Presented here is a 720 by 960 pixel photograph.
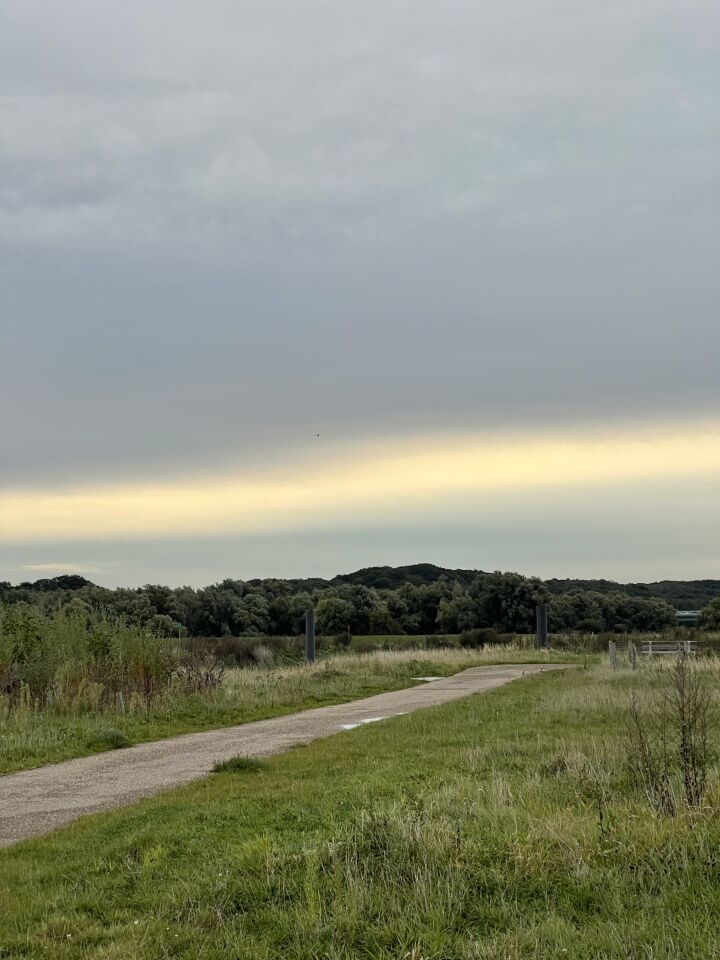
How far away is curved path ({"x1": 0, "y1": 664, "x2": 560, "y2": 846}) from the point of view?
28.9 feet

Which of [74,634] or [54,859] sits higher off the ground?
[74,634]

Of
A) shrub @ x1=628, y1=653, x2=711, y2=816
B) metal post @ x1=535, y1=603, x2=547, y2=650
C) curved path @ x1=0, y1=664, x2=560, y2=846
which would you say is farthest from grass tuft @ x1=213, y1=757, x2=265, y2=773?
metal post @ x1=535, y1=603, x2=547, y2=650

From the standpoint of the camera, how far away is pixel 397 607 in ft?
262

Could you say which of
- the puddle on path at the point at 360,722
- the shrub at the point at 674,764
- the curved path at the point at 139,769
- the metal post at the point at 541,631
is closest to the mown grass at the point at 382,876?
the shrub at the point at 674,764

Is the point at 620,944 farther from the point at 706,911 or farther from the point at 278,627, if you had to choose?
the point at 278,627

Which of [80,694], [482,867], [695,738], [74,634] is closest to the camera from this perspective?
[482,867]

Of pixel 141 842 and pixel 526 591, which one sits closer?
pixel 141 842

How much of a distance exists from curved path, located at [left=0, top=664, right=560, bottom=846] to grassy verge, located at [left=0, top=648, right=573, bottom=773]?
52 centimetres

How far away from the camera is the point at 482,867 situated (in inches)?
223

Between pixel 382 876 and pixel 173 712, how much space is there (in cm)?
1187

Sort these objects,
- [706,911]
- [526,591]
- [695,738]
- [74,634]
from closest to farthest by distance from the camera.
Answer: [706,911], [695,738], [74,634], [526,591]

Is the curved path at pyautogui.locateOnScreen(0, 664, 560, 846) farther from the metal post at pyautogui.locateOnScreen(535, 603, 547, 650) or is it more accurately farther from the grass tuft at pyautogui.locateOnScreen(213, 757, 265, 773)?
the metal post at pyautogui.locateOnScreen(535, 603, 547, 650)

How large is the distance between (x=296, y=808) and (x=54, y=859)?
2.13 metres

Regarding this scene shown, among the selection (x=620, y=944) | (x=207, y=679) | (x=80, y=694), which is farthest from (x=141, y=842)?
(x=207, y=679)
